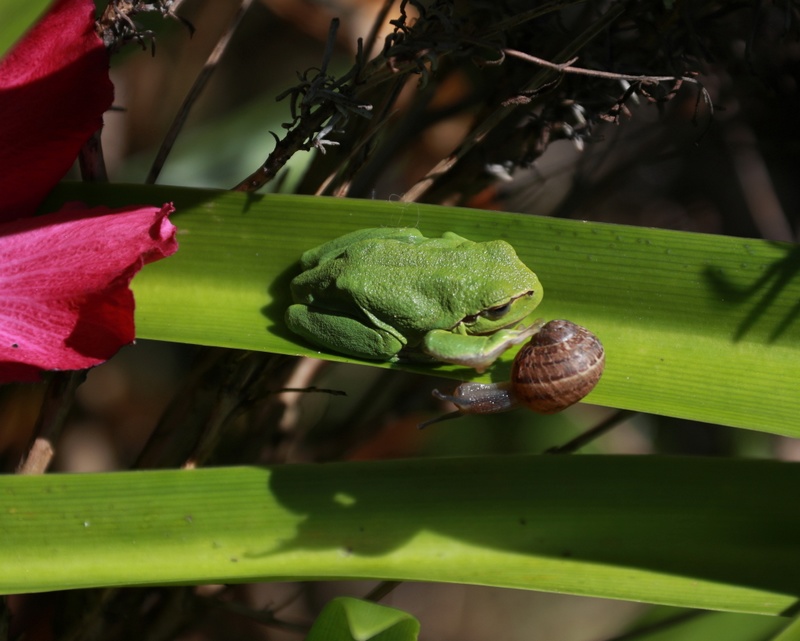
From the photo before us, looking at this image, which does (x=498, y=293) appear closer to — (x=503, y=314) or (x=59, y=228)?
(x=503, y=314)

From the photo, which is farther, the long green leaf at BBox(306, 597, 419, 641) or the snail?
the snail

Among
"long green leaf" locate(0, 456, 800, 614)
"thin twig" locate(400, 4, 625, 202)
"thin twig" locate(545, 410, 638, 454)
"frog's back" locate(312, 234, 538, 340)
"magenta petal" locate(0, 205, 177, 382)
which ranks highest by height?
"thin twig" locate(400, 4, 625, 202)

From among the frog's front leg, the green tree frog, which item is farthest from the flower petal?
the frog's front leg

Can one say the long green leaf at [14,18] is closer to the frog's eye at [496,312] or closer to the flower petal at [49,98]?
the flower petal at [49,98]

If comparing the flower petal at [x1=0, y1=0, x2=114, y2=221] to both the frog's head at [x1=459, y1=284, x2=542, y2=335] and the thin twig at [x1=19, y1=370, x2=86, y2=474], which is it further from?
the frog's head at [x1=459, y1=284, x2=542, y2=335]

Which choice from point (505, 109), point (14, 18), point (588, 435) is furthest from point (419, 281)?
point (14, 18)

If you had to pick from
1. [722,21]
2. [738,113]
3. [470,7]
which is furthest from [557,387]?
[738,113]
